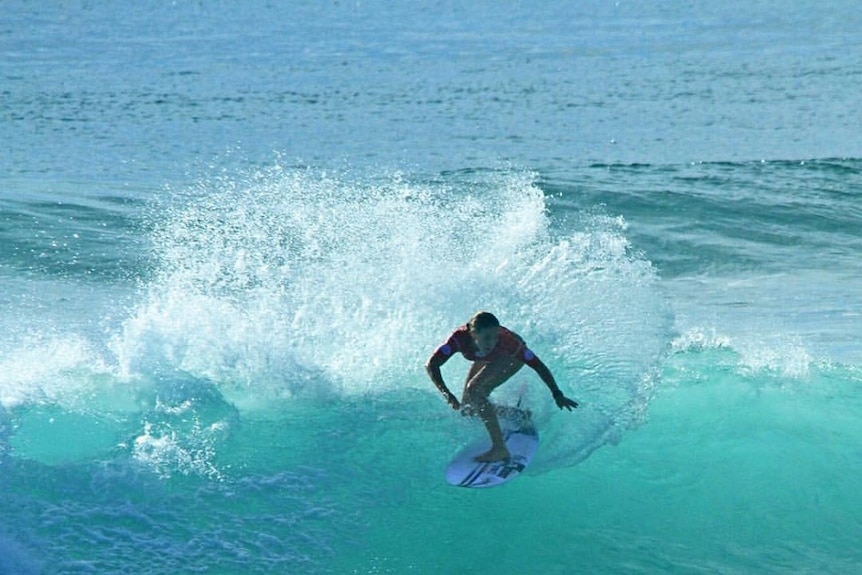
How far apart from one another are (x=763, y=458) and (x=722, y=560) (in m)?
1.69

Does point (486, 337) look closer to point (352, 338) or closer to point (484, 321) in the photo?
point (484, 321)

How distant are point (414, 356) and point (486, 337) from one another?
6.97 ft

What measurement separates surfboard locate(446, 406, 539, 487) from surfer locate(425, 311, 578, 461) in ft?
0.29

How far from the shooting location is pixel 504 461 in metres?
9.20

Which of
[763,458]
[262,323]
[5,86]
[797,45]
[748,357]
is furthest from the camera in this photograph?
[797,45]

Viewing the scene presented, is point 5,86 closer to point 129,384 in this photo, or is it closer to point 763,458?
point 129,384

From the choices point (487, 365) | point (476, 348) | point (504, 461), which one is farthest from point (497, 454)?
point (476, 348)

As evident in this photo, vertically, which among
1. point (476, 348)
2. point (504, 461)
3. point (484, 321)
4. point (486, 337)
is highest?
point (484, 321)

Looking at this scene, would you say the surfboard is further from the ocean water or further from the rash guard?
the rash guard

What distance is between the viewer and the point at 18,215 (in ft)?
58.8

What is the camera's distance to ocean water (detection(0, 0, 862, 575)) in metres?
8.99

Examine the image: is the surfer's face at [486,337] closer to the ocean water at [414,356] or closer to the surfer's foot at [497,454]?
the surfer's foot at [497,454]

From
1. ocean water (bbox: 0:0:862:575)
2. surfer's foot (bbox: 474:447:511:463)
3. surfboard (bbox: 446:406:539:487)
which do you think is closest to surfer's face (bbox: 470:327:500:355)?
surfer's foot (bbox: 474:447:511:463)

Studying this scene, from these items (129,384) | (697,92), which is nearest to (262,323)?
(129,384)
